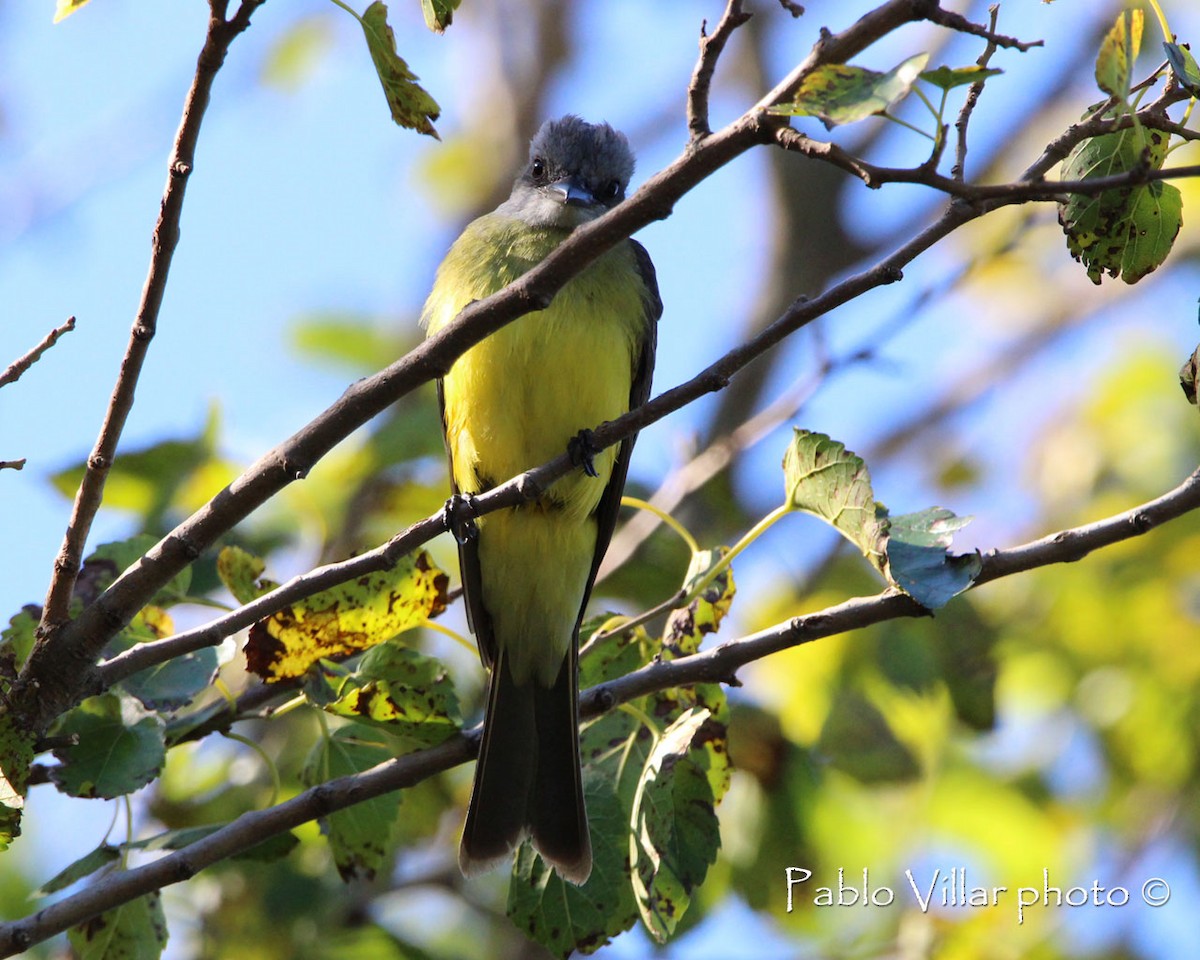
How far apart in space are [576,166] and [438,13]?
263cm

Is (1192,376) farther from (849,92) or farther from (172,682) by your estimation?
(172,682)

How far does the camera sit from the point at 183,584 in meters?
2.92

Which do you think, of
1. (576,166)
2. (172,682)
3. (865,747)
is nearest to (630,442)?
(865,747)

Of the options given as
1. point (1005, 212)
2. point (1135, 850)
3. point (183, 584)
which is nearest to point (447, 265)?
point (183, 584)

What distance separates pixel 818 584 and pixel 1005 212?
11.9 ft

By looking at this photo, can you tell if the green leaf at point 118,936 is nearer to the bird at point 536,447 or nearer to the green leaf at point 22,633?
the green leaf at point 22,633

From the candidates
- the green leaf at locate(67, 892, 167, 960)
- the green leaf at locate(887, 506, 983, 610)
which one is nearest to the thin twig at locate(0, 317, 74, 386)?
the green leaf at locate(67, 892, 167, 960)

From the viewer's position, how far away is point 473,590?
4020mm

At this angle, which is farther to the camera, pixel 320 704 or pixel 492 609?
pixel 492 609

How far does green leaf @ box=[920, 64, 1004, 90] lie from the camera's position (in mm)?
1795

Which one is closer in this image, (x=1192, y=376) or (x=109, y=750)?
(x=1192, y=376)

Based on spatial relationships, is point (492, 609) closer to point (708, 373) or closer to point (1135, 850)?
point (708, 373)

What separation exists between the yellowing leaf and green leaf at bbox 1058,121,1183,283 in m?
1.35

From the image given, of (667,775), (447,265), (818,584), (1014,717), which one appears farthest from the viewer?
(1014,717)
